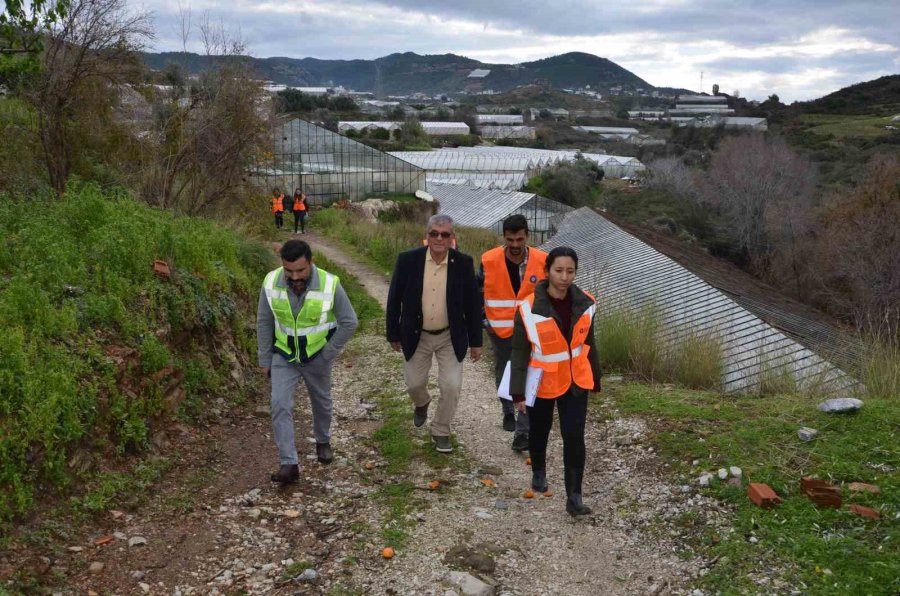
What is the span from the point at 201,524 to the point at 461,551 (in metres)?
1.67

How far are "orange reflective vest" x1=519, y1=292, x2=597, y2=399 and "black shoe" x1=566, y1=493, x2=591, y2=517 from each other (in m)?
0.75

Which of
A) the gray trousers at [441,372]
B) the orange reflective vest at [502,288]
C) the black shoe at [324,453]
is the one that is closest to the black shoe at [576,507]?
the gray trousers at [441,372]

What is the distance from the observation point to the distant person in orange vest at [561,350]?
4680 millimetres

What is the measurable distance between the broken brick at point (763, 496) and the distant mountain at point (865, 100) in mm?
89132

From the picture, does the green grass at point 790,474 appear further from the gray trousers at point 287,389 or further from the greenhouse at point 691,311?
the gray trousers at point 287,389

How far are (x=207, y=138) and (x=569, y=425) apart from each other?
11722 millimetres

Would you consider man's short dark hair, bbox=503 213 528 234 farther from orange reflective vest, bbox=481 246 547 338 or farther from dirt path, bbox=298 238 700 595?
dirt path, bbox=298 238 700 595

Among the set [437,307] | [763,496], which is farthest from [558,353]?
[763,496]

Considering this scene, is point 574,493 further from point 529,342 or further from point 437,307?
point 437,307

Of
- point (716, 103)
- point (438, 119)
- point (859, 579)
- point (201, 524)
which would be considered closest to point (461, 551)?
point (201, 524)

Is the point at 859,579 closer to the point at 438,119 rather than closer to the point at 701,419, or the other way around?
the point at 701,419

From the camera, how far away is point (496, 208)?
32.1m

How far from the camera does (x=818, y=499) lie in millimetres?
4445

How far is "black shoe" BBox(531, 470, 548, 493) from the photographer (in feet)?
17.2
